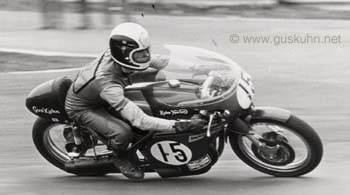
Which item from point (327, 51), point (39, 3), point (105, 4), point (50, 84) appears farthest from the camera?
point (39, 3)

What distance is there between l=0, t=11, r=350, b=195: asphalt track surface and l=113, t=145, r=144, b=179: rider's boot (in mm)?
104

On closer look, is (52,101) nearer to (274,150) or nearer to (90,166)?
(90,166)

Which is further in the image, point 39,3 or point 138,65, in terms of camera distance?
point 39,3

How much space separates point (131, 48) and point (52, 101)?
98 cm

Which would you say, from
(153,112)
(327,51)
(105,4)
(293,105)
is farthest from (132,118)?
(105,4)

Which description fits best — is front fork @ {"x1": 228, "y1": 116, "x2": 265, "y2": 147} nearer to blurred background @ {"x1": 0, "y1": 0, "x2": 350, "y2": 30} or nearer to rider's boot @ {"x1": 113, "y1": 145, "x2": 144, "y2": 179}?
rider's boot @ {"x1": 113, "y1": 145, "x2": 144, "y2": 179}

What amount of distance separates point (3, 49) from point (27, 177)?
25.8 ft

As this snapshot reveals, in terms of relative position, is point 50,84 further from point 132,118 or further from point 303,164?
point 303,164

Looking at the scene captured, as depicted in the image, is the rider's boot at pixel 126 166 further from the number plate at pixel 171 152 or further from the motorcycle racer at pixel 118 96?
the number plate at pixel 171 152

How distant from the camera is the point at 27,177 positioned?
848 centimetres

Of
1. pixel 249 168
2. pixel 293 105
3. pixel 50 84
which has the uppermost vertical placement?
pixel 50 84

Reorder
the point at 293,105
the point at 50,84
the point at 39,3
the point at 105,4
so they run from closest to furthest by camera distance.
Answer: the point at 50,84 < the point at 293,105 < the point at 105,4 < the point at 39,3

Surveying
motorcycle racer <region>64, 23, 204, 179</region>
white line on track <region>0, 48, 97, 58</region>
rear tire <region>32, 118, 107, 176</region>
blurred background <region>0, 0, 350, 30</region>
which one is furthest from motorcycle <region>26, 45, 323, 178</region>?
blurred background <region>0, 0, 350, 30</region>

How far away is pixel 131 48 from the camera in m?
7.66
